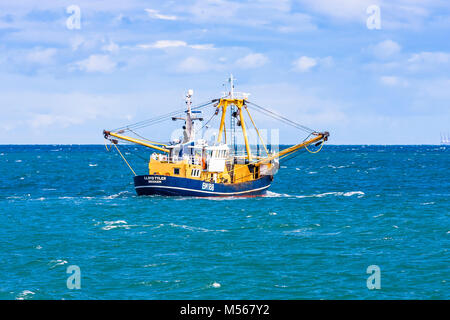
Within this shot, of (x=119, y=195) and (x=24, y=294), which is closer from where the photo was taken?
(x=24, y=294)

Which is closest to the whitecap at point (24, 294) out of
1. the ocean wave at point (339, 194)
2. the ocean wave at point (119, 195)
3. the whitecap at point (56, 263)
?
the whitecap at point (56, 263)

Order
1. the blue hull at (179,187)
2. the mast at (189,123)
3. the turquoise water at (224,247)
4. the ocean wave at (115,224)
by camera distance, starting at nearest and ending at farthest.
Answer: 1. the turquoise water at (224,247)
2. the ocean wave at (115,224)
3. the blue hull at (179,187)
4. the mast at (189,123)

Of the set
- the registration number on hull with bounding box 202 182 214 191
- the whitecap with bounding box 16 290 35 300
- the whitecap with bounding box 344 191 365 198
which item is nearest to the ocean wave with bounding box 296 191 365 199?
the whitecap with bounding box 344 191 365 198

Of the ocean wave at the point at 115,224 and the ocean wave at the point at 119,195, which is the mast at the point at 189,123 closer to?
the ocean wave at the point at 119,195

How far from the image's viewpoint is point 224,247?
103 feet

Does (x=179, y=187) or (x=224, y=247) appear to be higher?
(x=179, y=187)

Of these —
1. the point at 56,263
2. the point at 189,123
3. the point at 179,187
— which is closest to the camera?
the point at 56,263

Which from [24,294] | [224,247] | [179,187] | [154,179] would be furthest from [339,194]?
[24,294]

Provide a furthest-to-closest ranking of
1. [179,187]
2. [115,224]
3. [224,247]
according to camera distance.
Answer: [179,187], [115,224], [224,247]

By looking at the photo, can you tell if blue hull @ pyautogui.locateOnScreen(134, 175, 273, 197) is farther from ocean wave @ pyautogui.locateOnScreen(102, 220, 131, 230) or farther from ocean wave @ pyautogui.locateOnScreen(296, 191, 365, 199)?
ocean wave @ pyautogui.locateOnScreen(102, 220, 131, 230)

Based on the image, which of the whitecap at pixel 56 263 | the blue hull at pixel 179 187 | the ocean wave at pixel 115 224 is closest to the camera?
the whitecap at pixel 56 263

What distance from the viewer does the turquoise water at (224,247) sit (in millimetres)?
23703

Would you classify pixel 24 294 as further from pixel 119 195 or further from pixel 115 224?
pixel 119 195
